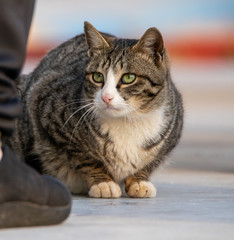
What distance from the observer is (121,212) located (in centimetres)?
271

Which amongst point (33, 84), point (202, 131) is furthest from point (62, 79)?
point (202, 131)

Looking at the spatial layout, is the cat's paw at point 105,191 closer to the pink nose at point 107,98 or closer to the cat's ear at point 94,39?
the pink nose at point 107,98

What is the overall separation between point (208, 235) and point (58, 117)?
1.77 metres

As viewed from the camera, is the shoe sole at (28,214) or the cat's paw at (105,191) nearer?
the shoe sole at (28,214)

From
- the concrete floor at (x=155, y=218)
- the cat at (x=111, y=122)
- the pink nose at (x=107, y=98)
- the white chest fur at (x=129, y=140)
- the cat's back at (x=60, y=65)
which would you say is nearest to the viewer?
the concrete floor at (x=155, y=218)

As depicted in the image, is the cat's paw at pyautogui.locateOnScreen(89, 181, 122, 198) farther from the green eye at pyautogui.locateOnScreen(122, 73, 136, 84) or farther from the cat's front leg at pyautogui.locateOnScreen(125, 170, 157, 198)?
the green eye at pyautogui.locateOnScreen(122, 73, 136, 84)

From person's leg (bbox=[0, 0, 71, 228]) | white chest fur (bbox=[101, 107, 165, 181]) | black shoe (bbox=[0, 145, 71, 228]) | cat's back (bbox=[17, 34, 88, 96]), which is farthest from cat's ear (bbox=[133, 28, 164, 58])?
black shoe (bbox=[0, 145, 71, 228])

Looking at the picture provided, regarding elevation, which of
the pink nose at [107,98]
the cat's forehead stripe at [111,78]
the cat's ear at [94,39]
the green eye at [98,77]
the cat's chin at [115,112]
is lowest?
the cat's chin at [115,112]

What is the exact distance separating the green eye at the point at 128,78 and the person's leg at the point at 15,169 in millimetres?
1239

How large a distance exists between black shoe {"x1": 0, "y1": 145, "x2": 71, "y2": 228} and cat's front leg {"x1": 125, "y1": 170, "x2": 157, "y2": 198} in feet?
3.80

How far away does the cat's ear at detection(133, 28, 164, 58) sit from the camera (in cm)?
347

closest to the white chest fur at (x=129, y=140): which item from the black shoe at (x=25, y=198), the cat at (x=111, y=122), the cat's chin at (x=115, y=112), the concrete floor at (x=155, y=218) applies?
the cat at (x=111, y=122)

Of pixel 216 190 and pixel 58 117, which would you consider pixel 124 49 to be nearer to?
pixel 58 117

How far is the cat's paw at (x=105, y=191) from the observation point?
3373 mm
